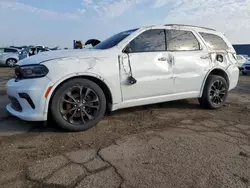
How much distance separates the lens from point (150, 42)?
4.13 meters

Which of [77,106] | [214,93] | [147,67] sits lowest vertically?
[214,93]

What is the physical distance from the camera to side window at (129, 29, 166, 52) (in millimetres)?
3961

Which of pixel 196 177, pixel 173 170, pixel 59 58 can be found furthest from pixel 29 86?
pixel 196 177

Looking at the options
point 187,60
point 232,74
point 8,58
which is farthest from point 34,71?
point 8,58

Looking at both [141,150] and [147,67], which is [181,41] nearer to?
[147,67]

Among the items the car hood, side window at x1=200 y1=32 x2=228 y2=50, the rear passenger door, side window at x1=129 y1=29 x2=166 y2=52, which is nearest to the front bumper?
the car hood

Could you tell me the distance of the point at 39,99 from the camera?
10.7ft

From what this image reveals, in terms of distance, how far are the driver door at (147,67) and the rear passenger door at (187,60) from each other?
143 millimetres

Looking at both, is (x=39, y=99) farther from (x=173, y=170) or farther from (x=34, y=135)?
(x=173, y=170)

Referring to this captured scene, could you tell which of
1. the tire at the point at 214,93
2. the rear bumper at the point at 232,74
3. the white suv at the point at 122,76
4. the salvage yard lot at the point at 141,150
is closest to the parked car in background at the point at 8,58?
the salvage yard lot at the point at 141,150

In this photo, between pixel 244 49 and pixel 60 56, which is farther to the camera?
pixel 244 49

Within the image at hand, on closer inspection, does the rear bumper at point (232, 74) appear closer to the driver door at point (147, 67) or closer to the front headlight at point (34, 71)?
the driver door at point (147, 67)

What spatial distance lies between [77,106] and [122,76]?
34.4 inches

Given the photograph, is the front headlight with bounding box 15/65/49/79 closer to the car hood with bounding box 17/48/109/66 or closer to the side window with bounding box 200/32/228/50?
the car hood with bounding box 17/48/109/66
